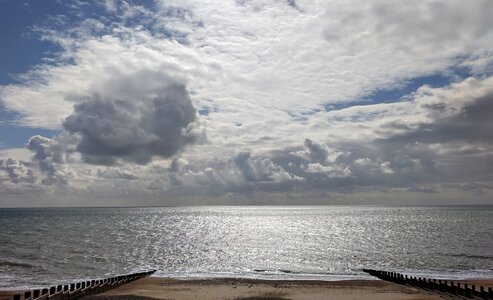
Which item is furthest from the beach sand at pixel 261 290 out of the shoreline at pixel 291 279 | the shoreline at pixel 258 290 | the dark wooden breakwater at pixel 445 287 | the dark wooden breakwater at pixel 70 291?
the shoreline at pixel 291 279

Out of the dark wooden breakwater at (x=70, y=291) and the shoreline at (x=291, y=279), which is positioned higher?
the dark wooden breakwater at (x=70, y=291)

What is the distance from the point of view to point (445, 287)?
37.9 meters

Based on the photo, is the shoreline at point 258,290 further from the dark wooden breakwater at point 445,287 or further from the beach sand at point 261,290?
the dark wooden breakwater at point 445,287

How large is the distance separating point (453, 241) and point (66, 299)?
296ft

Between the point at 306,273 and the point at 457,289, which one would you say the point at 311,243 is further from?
the point at 457,289

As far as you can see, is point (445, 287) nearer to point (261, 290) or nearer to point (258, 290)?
point (261, 290)

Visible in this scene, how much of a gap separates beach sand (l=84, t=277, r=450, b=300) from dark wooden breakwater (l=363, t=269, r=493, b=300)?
0.83 meters

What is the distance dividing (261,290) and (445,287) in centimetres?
1542

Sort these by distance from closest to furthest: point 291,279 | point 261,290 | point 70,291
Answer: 1. point 70,291
2. point 261,290
3. point 291,279

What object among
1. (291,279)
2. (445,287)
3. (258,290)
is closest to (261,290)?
(258,290)

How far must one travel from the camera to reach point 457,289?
1400 inches

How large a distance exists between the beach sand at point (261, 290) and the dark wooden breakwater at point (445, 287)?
0.83m

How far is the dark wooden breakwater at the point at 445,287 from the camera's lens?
32178 mm

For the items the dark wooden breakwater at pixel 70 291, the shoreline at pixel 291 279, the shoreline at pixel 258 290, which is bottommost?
the shoreline at pixel 291 279
